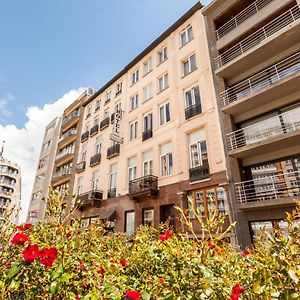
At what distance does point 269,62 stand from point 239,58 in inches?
68.0

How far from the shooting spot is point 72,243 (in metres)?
2.84

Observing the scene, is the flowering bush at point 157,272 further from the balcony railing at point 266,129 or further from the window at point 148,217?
the window at point 148,217

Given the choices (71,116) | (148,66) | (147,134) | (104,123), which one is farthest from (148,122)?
(71,116)

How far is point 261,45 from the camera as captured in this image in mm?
11484

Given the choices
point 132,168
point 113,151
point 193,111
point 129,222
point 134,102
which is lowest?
point 129,222

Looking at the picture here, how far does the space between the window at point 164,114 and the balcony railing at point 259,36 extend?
4.67 metres

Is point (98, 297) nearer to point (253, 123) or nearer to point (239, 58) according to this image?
point (253, 123)

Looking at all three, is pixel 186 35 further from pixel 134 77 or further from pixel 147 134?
pixel 147 134

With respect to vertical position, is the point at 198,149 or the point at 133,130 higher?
the point at 133,130

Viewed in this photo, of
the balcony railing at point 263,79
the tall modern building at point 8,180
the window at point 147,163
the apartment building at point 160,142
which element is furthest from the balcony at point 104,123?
the tall modern building at point 8,180

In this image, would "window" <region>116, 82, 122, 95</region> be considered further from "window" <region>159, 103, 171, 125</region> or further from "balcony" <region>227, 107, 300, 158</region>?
"balcony" <region>227, 107, 300, 158</region>

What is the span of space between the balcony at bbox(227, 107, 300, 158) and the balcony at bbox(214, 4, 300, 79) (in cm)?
372

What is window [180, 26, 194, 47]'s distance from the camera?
16.9 metres

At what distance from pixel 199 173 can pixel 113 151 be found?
9.46 m
